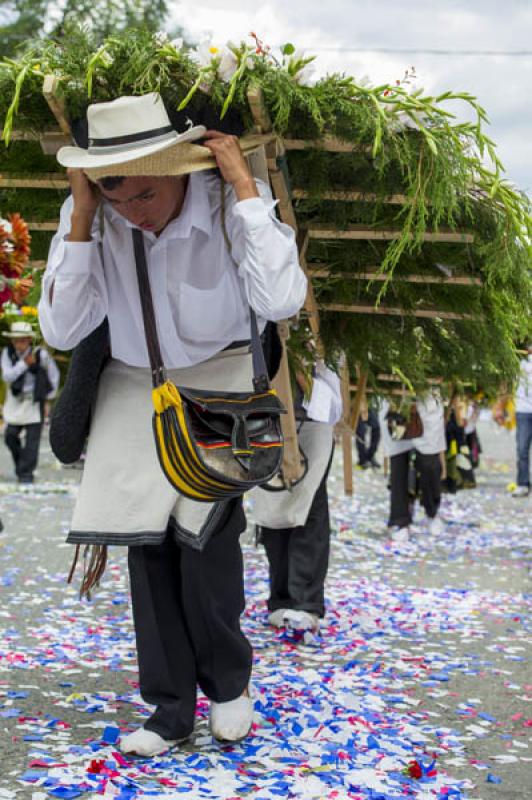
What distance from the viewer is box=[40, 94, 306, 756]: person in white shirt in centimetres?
350

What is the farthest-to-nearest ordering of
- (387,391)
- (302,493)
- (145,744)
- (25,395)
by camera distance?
(25,395)
(387,391)
(302,493)
(145,744)

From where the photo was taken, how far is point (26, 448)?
46.6 feet

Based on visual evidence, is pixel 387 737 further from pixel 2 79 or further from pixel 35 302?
pixel 35 302

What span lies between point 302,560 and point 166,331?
2672 mm

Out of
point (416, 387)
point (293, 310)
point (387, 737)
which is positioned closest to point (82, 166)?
point (293, 310)

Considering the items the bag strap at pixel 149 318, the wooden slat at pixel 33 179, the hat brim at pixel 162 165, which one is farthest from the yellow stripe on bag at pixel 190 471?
the wooden slat at pixel 33 179

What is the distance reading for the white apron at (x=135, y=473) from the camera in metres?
3.80

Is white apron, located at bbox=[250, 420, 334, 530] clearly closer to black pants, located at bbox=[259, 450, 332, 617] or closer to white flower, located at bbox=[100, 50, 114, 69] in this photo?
black pants, located at bbox=[259, 450, 332, 617]

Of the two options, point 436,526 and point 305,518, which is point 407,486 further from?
point 305,518

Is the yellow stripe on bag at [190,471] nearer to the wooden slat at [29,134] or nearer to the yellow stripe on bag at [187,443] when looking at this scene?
the yellow stripe on bag at [187,443]

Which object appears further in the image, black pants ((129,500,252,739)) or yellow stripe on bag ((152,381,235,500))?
black pants ((129,500,252,739))

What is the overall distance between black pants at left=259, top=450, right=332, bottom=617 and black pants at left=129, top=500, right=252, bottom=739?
2.01 m

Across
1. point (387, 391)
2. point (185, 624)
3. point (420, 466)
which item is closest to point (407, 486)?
point (420, 466)

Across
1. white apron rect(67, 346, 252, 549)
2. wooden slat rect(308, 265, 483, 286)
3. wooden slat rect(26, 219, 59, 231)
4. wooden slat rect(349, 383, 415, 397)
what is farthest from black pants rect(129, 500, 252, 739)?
wooden slat rect(349, 383, 415, 397)
